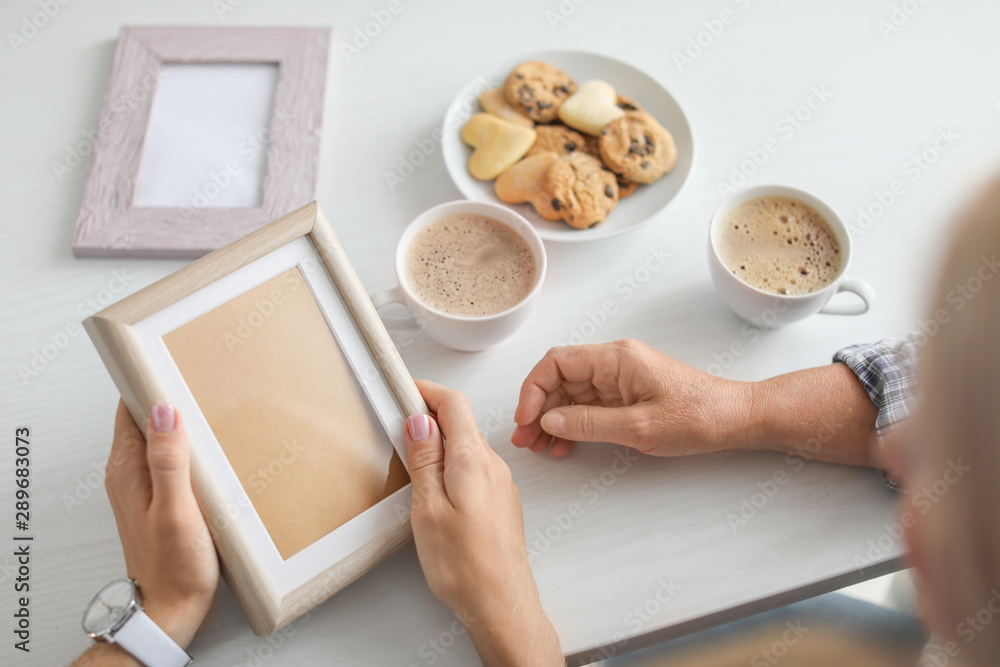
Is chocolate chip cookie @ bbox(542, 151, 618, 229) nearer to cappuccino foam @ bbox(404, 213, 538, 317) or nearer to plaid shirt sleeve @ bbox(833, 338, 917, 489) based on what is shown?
cappuccino foam @ bbox(404, 213, 538, 317)

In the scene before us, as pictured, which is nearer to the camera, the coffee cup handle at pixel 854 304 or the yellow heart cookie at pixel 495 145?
the coffee cup handle at pixel 854 304

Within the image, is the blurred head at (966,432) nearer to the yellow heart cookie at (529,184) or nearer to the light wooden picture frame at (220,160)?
the yellow heart cookie at (529,184)

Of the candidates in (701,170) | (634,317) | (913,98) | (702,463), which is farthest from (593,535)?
(913,98)

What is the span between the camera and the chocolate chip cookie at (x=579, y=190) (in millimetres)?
879

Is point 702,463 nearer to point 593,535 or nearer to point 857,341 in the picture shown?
point 593,535

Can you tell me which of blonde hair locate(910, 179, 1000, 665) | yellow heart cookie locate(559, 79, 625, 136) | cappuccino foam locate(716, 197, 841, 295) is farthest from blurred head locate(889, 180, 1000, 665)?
yellow heart cookie locate(559, 79, 625, 136)

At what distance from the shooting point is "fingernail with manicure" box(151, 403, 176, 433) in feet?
1.89

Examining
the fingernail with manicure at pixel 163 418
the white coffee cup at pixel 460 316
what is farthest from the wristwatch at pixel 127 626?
the white coffee cup at pixel 460 316

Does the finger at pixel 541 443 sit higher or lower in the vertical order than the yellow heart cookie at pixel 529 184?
lower

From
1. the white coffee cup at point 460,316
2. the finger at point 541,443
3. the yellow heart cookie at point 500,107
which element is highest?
the yellow heart cookie at point 500,107

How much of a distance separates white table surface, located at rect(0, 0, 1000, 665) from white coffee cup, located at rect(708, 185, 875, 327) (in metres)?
0.05

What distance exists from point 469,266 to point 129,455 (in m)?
0.40

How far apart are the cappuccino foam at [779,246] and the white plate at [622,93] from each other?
4.1 inches

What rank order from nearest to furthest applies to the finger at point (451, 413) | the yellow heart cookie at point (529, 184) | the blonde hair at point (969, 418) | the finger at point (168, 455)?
the blonde hair at point (969, 418) → the finger at point (168, 455) → the finger at point (451, 413) → the yellow heart cookie at point (529, 184)
